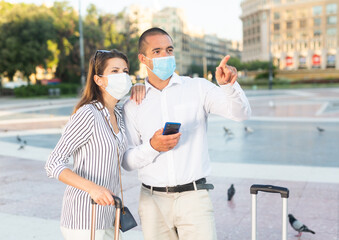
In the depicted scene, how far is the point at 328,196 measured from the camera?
6.07 meters

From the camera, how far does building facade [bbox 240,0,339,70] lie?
10119 cm

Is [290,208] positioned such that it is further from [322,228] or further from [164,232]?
[164,232]

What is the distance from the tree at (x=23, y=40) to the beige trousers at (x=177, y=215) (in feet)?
137

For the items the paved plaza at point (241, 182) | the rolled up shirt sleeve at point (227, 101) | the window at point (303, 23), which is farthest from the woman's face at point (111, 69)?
the window at point (303, 23)

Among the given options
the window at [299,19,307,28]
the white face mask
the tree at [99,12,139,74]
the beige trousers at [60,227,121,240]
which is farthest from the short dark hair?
the window at [299,19,307,28]

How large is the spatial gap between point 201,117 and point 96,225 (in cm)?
95

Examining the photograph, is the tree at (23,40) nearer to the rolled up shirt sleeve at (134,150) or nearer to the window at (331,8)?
the rolled up shirt sleeve at (134,150)

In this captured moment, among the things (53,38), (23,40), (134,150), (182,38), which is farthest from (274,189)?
(182,38)

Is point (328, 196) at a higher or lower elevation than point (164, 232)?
lower

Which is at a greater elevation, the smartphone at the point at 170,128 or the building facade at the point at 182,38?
the building facade at the point at 182,38

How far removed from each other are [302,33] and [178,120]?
109 meters

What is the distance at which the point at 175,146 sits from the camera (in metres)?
2.66

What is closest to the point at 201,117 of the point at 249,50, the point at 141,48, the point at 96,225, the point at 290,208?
the point at 141,48

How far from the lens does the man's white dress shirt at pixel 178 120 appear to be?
2.63m
